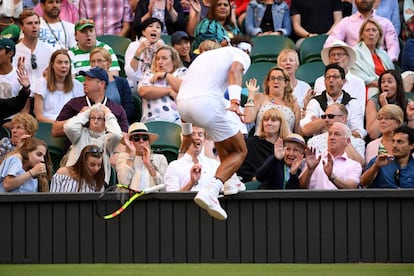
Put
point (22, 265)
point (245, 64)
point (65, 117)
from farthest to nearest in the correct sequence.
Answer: point (65, 117) → point (22, 265) → point (245, 64)

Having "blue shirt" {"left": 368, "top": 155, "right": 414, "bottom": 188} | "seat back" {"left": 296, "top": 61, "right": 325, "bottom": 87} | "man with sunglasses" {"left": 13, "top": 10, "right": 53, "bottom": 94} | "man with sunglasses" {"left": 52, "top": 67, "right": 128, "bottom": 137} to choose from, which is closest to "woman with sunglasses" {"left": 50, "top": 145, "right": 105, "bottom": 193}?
"man with sunglasses" {"left": 52, "top": 67, "right": 128, "bottom": 137}

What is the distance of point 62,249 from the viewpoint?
441 inches

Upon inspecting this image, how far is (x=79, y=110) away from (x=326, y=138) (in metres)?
2.59

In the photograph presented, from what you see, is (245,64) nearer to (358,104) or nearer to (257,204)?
(257,204)

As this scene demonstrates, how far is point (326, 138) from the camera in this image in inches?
486

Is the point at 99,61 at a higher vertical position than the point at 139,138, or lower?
higher

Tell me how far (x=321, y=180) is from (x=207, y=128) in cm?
200

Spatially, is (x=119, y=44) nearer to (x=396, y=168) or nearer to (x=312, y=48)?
(x=312, y=48)

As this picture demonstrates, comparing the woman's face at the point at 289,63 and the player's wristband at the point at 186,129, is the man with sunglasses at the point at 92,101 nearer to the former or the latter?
the woman's face at the point at 289,63

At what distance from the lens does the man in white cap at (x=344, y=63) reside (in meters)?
Answer: 13.5

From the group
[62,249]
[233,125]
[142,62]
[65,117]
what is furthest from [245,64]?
[142,62]

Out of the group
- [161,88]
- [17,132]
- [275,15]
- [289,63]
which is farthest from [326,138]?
[275,15]

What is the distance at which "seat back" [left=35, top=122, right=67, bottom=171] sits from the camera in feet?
42.2

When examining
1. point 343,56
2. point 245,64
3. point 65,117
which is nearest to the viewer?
point 245,64
